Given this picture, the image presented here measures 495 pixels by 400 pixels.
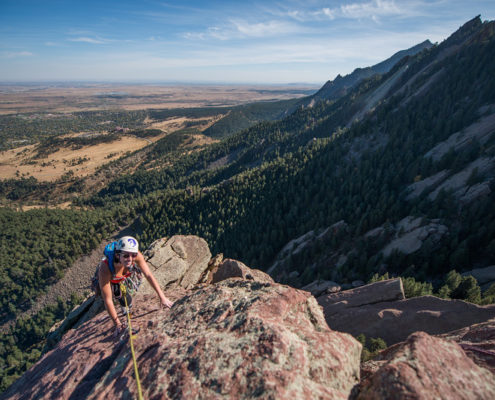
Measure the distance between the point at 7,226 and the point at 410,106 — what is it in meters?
163

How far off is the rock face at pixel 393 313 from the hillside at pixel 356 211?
36.7 ft

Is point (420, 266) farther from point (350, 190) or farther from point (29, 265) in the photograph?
point (29, 265)

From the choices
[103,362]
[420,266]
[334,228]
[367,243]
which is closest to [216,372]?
[103,362]

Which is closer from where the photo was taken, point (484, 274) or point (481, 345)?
point (481, 345)

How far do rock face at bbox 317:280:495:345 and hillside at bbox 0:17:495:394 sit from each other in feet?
36.7

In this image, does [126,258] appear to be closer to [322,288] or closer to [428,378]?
[428,378]

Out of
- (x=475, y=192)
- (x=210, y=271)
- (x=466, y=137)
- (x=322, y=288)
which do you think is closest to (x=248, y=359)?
(x=210, y=271)

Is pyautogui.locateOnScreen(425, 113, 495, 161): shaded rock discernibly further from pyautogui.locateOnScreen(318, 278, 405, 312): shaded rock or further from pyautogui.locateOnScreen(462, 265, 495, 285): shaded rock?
pyautogui.locateOnScreen(318, 278, 405, 312): shaded rock

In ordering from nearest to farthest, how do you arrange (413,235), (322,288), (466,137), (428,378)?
(428,378), (322,288), (413,235), (466,137)

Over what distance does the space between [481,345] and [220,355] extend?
40.2 feet

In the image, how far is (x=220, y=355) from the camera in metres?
7.84

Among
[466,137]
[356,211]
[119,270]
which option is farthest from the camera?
[466,137]

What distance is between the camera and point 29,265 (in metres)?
64.6

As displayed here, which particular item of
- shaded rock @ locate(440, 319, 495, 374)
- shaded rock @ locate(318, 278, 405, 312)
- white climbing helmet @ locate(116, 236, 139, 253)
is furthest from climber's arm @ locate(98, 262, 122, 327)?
shaded rock @ locate(318, 278, 405, 312)
